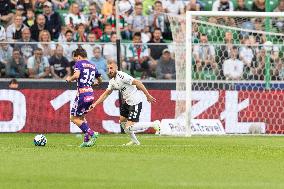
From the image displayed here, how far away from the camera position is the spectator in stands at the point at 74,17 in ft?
91.7

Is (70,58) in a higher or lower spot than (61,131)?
higher

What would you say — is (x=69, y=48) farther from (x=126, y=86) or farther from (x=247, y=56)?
(x=126, y=86)

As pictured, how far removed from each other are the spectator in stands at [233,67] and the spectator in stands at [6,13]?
19.6ft

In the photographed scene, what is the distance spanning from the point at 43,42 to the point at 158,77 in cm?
306

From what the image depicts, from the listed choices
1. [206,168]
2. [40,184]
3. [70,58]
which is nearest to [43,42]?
[70,58]

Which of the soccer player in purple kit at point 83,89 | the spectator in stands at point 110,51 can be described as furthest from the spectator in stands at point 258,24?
the soccer player in purple kit at point 83,89

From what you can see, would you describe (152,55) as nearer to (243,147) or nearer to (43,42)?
(43,42)

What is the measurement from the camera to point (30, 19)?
1075 inches

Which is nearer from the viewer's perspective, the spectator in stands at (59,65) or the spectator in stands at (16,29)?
the spectator in stands at (59,65)

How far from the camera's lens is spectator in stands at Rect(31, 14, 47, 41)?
27078mm

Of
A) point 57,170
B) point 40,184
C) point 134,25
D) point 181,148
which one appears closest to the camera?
point 40,184

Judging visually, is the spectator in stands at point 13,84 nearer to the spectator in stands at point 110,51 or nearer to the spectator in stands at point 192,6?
the spectator in stands at point 110,51

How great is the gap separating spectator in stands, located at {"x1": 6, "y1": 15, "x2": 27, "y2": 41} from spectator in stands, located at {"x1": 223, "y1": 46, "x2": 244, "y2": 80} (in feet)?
17.9

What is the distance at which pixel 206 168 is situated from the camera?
14.4 meters
